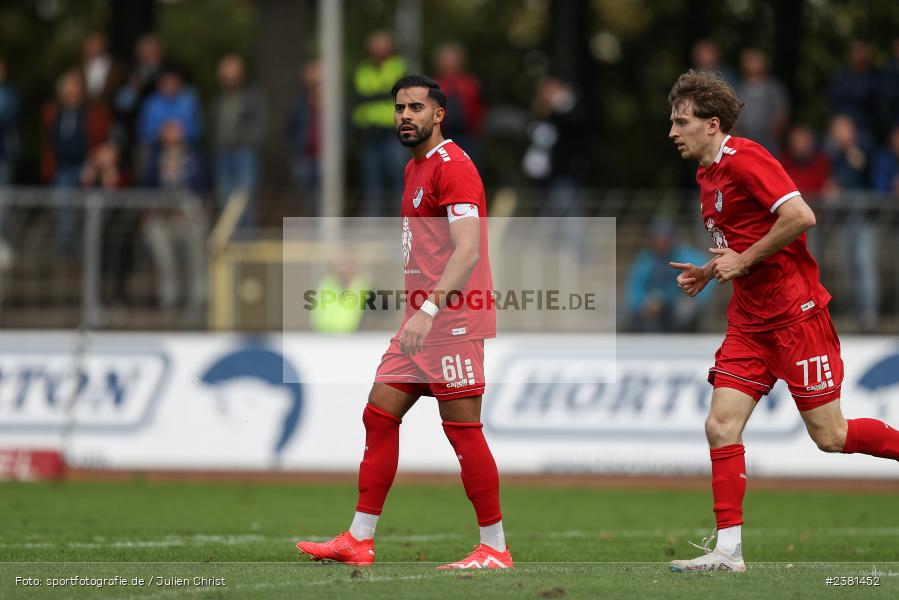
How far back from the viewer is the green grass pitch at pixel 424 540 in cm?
692

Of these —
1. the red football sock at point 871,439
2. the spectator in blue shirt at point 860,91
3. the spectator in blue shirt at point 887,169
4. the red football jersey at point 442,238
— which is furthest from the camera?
the spectator in blue shirt at point 860,91

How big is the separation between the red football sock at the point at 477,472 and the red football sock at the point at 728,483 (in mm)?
1164

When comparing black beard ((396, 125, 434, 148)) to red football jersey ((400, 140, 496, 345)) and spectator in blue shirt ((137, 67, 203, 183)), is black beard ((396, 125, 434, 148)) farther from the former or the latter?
spectator in blue shirt ((137, 67, 203, 183))

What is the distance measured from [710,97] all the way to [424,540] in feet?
13.1

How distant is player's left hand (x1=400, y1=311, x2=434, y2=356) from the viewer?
765 centimetres

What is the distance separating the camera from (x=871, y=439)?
7.88 meters

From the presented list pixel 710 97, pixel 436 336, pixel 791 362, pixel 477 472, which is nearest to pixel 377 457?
pixel 477 472

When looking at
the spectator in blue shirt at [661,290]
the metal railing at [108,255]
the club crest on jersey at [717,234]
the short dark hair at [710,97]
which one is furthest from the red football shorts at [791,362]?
the metal railing at [108,255]

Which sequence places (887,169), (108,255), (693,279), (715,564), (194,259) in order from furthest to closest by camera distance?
(194,259)
(108,255)
(887,169)
(693,279)
(715,564)

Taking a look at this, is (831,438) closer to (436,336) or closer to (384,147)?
(436,336)

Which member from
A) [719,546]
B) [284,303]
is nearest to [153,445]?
[284,303]

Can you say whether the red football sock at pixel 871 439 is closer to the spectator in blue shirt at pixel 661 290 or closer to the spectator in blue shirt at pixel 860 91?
the spectator in blue shirt at pixel 661 290

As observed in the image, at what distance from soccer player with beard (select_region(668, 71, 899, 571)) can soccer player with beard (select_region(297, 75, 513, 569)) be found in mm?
1098

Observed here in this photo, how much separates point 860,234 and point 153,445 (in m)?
8.02
